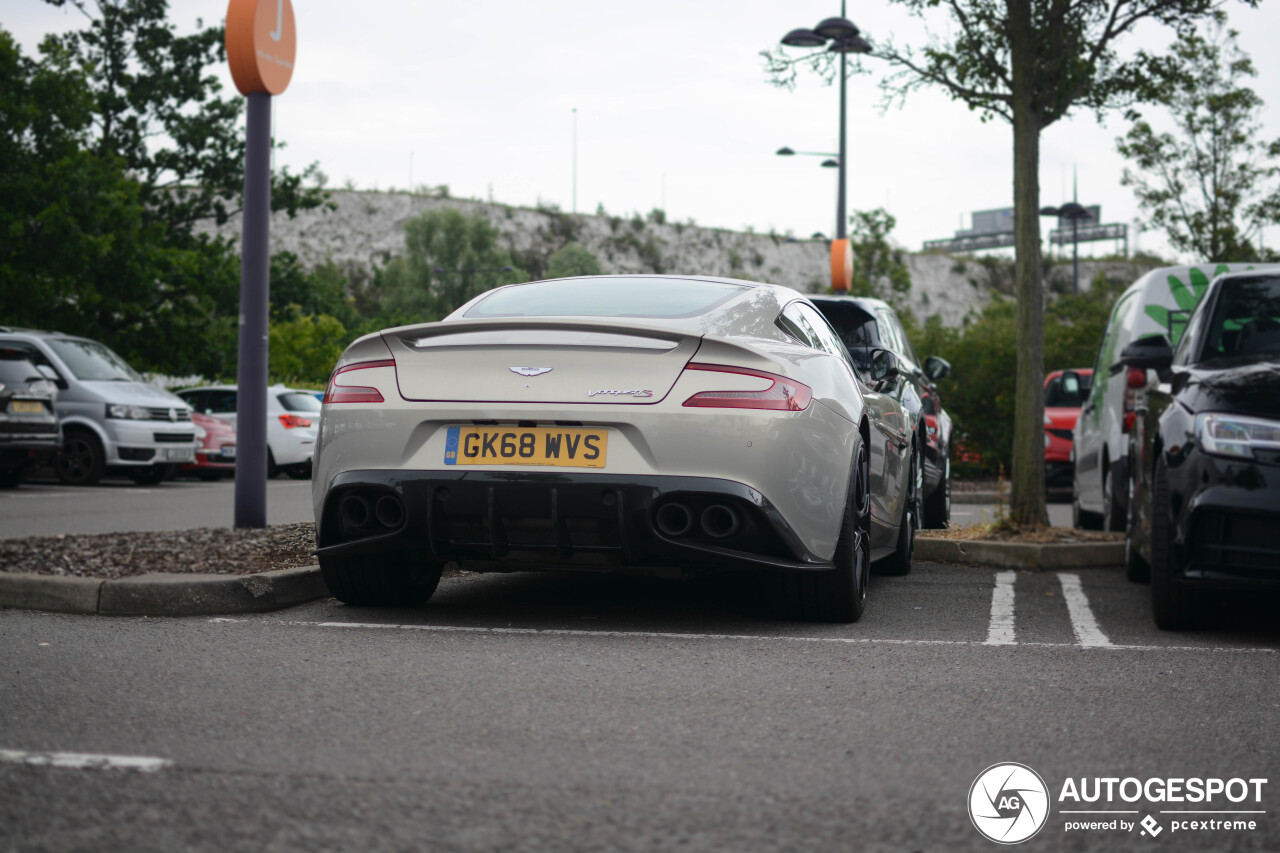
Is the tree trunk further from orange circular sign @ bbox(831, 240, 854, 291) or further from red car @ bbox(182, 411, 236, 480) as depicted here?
red car @ bbox(182, 411, 236, 480)

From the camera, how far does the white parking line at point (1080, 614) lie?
552 centimetres

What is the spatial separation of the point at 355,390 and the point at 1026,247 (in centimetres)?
576

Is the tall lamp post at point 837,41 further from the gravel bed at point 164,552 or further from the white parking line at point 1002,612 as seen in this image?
the gravel bed at point 164,552

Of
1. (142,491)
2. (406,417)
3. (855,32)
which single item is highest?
(855,32)

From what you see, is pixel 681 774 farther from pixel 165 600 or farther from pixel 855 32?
pixel 855 32

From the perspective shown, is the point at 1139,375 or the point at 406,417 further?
the point at 1139,375

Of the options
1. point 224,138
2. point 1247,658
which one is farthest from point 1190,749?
point 224,138

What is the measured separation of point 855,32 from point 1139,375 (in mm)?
11056

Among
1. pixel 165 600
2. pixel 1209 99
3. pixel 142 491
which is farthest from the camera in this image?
Answer: pixel 1209 99

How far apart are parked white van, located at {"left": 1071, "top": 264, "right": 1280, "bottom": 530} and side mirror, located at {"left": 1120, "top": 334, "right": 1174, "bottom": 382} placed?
2.49 meters

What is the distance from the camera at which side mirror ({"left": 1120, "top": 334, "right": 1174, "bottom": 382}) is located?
6.52 m

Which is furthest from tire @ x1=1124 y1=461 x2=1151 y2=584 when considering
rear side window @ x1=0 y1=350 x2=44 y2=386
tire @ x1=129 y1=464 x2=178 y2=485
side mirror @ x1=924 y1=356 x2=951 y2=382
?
tire @ x1=129 y1=464 x2=178 y2=485

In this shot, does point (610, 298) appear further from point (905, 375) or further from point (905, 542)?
point (905, 375)

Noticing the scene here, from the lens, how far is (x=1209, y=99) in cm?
3105
